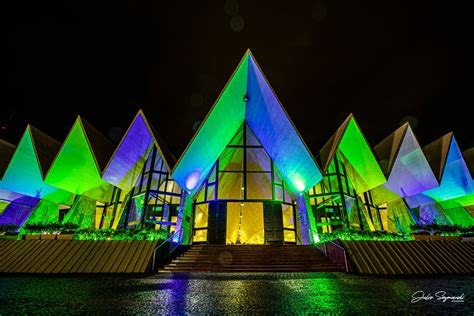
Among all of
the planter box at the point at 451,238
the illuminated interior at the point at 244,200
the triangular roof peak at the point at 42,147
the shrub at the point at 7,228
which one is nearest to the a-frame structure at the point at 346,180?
the illuminated interior at the point at 244,200

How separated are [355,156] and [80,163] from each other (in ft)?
60.0

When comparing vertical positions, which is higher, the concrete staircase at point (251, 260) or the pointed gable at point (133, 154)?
the pointed gable at point (133, 154)

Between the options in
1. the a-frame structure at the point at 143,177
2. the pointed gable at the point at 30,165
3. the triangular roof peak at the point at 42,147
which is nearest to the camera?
the a-frame structure at the point at 143,177

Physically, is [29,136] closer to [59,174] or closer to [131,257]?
[59,174]

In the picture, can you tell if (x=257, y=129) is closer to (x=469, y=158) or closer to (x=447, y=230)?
(x=447, y=230)

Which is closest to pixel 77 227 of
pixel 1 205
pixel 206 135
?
pixel 206 135

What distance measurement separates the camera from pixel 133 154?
1440 centimetres

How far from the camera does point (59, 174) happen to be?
14430mm

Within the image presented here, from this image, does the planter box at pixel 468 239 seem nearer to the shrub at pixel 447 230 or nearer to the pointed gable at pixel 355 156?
the shrub at pixel 447 230

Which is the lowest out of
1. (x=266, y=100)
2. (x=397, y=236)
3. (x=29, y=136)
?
(x=397, y=236)

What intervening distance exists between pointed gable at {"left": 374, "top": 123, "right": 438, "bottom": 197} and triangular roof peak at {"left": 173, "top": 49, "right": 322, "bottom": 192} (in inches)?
237

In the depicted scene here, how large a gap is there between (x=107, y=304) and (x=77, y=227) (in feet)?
32.1

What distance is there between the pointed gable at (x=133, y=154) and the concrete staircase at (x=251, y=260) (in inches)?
211

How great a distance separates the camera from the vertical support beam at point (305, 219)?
13.1 metres
